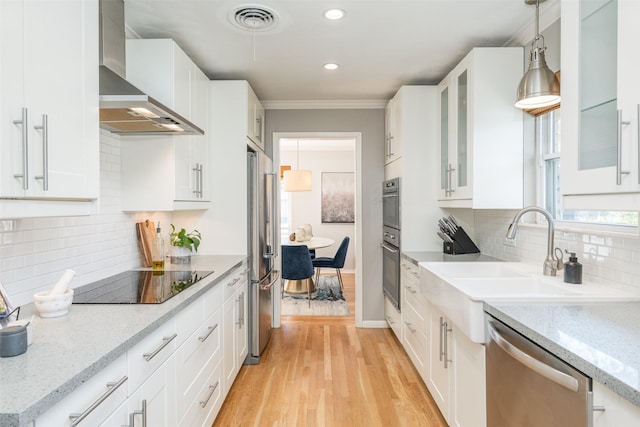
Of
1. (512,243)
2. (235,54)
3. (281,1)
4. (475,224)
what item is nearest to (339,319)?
(475,224)

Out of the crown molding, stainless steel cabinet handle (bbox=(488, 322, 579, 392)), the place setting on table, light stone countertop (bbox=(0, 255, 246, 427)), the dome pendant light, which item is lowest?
the place setting on table

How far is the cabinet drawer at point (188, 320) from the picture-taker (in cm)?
170

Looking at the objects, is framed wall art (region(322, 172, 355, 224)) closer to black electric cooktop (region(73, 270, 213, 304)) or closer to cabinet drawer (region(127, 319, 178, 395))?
black electric cooktop (region(73, 270, 213, 304))

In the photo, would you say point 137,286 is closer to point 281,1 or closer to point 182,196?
point 182,196

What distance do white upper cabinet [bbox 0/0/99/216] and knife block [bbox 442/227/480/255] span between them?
257cm

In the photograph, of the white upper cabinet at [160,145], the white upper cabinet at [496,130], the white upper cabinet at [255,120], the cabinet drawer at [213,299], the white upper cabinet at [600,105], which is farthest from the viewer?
the white upper cabinet at [255,120]

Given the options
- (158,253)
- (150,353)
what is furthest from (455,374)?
(158,253)

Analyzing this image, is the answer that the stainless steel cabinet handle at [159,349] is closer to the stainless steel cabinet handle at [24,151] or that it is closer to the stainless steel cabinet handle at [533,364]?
the stainless steel cabinet handle at [24,151]

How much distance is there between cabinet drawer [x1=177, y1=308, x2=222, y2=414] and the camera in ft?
5.65

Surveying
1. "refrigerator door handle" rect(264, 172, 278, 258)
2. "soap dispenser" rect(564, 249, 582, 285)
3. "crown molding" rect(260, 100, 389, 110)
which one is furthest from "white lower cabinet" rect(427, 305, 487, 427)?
"crown molding" rect(260, 100, 389, 110)

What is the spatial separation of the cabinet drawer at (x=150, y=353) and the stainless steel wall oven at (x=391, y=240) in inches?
89.3

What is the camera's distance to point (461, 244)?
308 cm

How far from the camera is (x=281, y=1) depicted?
2094 mm

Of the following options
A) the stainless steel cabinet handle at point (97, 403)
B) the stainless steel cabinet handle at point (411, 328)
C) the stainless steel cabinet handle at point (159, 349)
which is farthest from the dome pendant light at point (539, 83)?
the stainless steel cabinet handle at point (97, 403)
